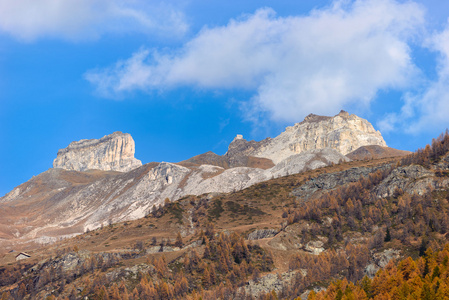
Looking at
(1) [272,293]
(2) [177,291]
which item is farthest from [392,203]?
(2) [177,291]

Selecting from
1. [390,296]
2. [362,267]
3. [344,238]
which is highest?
[344,238]

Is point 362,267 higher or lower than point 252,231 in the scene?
lower

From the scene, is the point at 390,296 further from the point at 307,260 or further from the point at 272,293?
the point at 307,260

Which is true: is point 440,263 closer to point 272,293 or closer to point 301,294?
point 301,294

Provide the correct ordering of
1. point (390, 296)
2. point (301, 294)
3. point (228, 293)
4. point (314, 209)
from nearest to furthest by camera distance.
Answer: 1. point (390, 296)
2. point (301, 294)
3. point (228, 293)
4. point (314, 209)

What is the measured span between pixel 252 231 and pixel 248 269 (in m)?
40.7

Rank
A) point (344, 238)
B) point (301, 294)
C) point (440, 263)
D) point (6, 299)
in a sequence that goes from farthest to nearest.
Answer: point (344, 238), point (6, 299), point (301, 294), point (440, 263)

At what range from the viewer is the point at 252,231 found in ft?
620

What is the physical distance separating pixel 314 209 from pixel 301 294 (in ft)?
215

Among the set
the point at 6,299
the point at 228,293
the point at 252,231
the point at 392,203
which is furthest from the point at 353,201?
the point at 6,299

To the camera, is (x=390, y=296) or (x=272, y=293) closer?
(x=390, y=296)

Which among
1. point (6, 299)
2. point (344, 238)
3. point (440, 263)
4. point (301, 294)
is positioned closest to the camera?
point (440, 263)

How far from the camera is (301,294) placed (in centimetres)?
12450

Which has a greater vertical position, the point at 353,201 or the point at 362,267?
the point at 353,201
